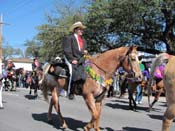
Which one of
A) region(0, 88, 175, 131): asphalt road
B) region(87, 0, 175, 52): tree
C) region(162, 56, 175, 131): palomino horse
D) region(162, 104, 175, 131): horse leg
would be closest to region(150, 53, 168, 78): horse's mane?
region(162, 56, 175, 131): palomino horse

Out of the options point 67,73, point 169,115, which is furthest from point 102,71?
point 169,115

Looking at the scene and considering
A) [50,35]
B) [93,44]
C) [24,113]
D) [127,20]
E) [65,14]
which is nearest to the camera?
[24,113]

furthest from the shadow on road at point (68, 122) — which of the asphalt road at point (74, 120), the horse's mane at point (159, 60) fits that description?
the horse's mane at point (159, 60)

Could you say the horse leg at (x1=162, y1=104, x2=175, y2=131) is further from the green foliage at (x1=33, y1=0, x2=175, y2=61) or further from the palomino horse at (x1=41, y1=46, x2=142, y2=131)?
the green foliage at (x1=33, y1=0, x2=175, y2=61)

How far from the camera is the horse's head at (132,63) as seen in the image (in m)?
8.70

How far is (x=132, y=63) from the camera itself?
8.74 m

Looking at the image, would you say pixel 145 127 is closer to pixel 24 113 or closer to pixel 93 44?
pixel 24 113

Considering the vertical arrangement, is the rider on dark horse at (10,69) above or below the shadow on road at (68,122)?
above

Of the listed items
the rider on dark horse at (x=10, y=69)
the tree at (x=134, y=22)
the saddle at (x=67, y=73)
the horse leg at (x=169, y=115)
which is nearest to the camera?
the horse leg at (x=169, y=115)

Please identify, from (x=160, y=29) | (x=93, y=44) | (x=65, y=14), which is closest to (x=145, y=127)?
(x=160, y=29)

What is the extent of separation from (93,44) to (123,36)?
11.5ft

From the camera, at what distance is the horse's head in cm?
870

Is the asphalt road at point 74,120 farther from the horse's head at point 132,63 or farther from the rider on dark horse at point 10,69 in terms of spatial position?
the rider on dark horse at point 10,69

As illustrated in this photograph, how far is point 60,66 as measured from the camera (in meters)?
9.78
